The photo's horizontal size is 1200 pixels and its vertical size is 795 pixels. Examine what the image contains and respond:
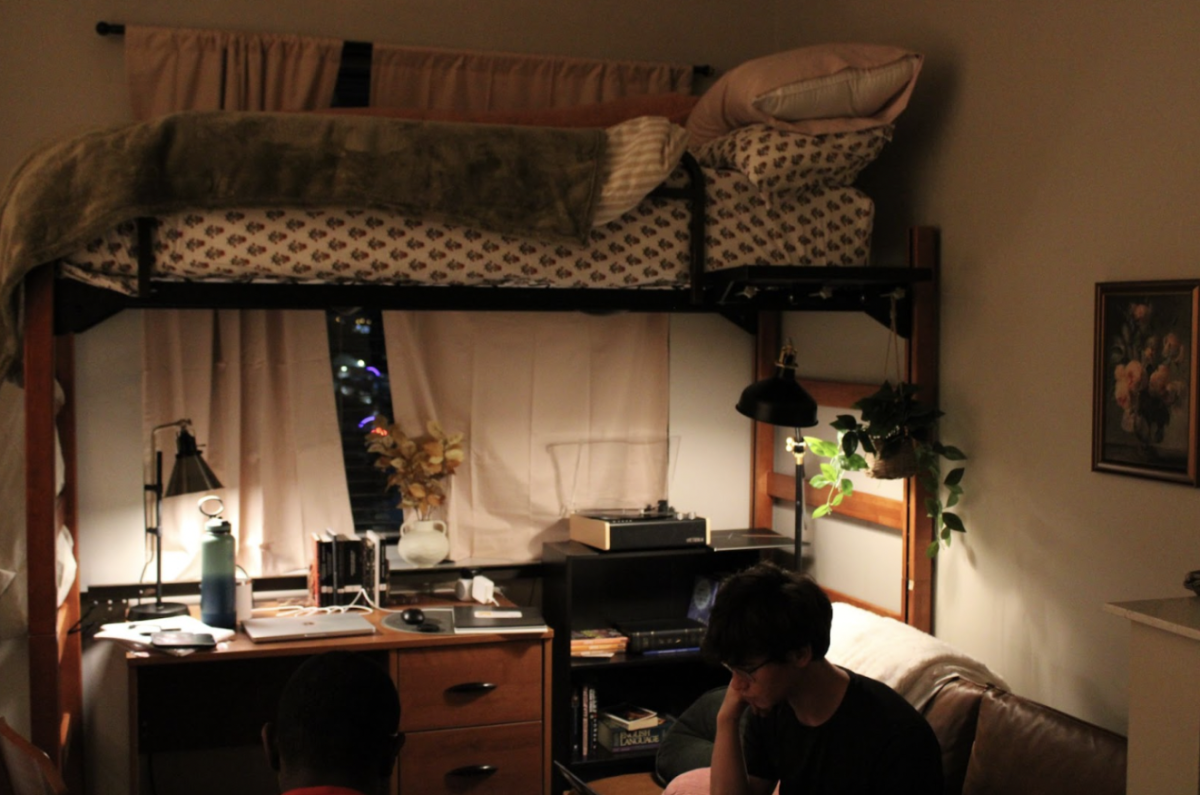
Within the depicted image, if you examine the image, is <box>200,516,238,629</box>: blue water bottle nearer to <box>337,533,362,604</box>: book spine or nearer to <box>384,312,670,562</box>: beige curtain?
<box>337,533,362,604</box>: book spine

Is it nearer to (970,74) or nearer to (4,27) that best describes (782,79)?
(970,74)

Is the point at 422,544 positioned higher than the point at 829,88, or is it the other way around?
the point at 829,88

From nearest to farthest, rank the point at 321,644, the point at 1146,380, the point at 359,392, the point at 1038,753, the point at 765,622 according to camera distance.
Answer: the point at 765,622
the point at 1038,753
the point at 1146,380
the point at 321,644
the point at 359,392

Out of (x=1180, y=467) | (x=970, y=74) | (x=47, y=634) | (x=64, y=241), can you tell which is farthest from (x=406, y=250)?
(x=1180, y=467)

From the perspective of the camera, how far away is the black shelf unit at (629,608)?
3674 millimetres

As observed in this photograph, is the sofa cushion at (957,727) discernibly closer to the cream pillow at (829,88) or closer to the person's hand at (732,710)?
the person's hand at (732,710)

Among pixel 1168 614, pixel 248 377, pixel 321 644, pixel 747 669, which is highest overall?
pixel 248 377

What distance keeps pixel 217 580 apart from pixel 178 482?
30 centimetres

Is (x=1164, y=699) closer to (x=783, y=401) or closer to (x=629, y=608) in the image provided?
(x=783, y=401)

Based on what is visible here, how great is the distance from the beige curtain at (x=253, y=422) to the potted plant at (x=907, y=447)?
5.48ft

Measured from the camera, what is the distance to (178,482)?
3.31 metres

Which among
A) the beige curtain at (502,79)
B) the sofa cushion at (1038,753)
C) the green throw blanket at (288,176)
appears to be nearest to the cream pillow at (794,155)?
the green throw blanket at (288,176)

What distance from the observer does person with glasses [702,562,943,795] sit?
2082 mm

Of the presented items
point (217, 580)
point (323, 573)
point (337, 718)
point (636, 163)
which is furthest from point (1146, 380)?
point (217, 580)
